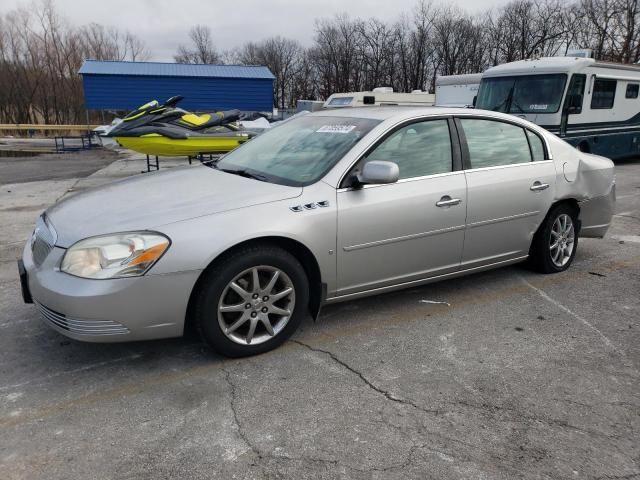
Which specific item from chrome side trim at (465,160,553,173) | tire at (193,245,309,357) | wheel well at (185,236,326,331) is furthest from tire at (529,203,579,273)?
tire at (193,245,309,357)

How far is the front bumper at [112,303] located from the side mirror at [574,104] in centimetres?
1115

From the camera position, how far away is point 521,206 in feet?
14.0

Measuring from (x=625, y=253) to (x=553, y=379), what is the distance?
3276 millimetres

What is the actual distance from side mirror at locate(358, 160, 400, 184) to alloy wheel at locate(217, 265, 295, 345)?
0.82 m

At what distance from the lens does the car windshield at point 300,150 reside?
11.7 ft

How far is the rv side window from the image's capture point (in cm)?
1232

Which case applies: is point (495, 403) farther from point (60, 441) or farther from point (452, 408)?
point (60, 441)

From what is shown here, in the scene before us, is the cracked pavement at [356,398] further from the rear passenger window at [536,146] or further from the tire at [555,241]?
the rear passenger window at [536,146]

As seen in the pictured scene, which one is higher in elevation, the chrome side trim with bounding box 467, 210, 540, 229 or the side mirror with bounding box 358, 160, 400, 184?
the side mirror with bounding box 358, 160, 400, 184

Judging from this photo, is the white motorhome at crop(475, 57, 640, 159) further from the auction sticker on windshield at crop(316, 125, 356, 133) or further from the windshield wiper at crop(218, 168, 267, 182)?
the windshield wiper at crop(218, 168, 267, 182)

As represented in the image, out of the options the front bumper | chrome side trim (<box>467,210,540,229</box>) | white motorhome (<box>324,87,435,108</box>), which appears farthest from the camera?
white motorhome (<box>324,87,435,108</box>)

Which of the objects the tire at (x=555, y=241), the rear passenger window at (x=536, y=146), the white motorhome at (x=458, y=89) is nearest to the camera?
the rear passenger window at (x=536, y=146)

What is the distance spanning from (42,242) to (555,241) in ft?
13.7

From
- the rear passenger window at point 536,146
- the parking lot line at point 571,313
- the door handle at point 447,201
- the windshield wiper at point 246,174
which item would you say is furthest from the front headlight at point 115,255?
the rear passenger window at point 536,146
